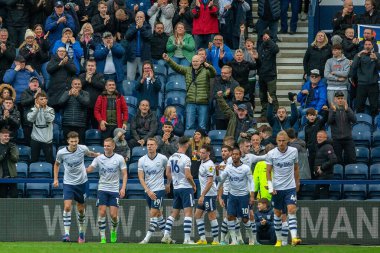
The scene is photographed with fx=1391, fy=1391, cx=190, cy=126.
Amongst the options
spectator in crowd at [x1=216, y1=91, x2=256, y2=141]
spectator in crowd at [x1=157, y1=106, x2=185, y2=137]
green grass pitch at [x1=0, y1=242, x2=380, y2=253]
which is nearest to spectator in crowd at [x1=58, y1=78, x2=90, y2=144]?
spectator in crowd at [x1=157, y1=106, x2=185, y2=137]

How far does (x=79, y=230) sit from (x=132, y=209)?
2.00m

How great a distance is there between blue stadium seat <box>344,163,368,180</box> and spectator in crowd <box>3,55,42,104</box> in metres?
7.55

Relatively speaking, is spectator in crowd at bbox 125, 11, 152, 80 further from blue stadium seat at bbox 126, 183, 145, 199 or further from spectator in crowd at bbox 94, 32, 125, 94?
blue stadium seat at bbox 126, 183, 145, 199

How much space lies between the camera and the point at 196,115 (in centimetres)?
3259

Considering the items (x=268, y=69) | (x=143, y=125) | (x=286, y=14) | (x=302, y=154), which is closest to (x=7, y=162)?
(x=143, y=125)

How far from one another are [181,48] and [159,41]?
750mm

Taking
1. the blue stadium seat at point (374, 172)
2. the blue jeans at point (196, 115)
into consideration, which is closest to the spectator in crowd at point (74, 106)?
the blue jeans at point (196, 115)

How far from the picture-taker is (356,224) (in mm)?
30172

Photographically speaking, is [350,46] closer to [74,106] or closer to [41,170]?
[74,106]

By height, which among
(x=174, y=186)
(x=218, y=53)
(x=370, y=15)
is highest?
(x=370, y=15)

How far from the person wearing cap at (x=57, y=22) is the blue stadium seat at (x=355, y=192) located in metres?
8.36

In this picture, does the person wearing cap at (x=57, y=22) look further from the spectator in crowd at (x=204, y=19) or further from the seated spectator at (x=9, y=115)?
the seated spectator at (x=9, y=115)

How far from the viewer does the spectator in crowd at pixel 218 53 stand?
3369cm

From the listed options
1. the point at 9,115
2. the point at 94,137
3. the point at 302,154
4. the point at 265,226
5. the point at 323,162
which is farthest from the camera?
the point at 94,137
